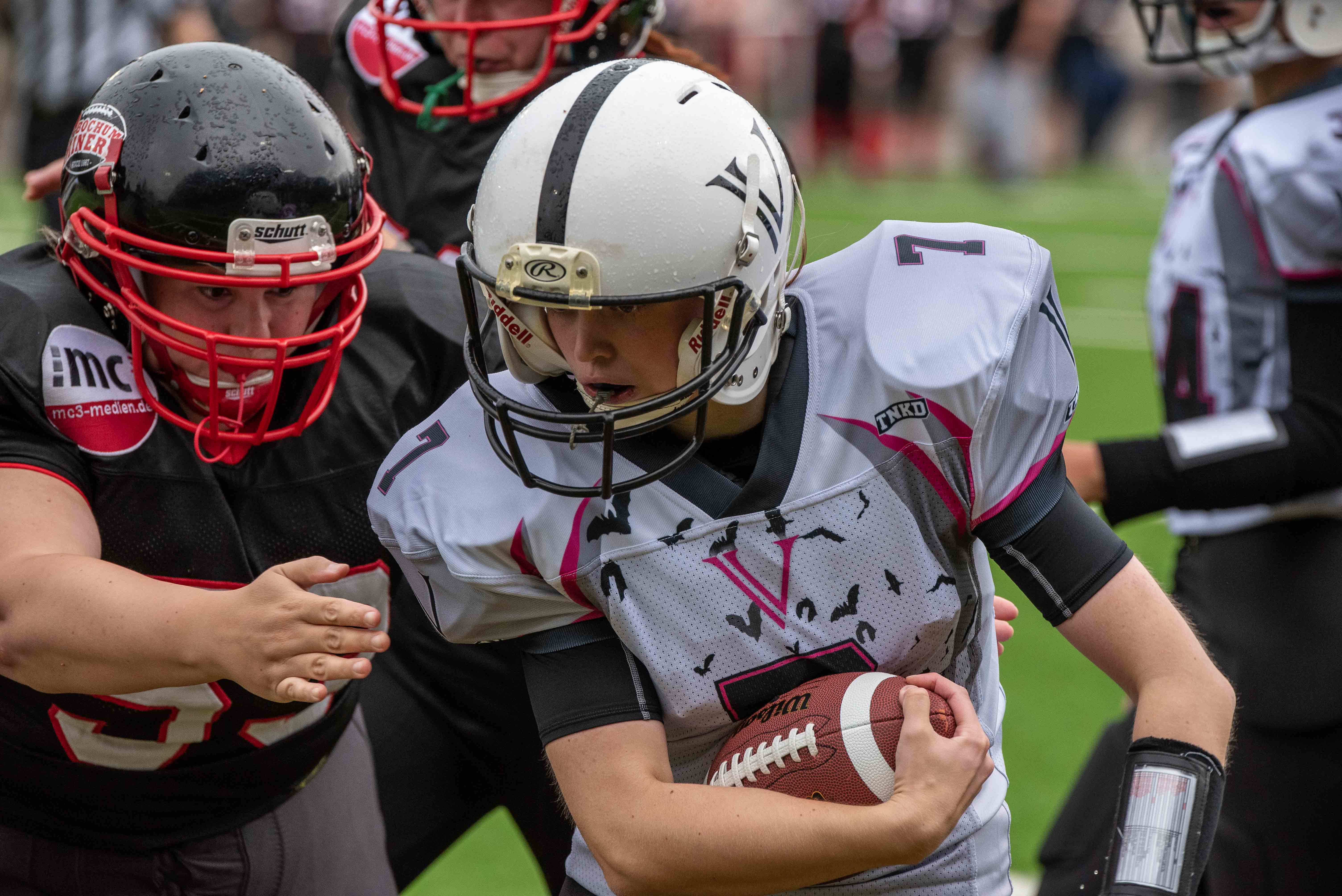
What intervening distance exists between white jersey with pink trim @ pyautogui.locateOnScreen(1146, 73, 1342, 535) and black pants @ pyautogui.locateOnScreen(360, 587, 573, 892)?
4.45 feet

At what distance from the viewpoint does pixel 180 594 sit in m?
1.86

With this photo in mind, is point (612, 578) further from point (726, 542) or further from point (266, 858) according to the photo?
point (266, 858)

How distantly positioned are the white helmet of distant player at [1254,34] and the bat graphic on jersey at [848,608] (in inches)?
73.6

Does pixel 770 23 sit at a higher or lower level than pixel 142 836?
lower

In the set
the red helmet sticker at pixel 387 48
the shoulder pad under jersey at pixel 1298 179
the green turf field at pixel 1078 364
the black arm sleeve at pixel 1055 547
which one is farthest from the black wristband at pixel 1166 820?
the red helmet sticker at pixel 387 48

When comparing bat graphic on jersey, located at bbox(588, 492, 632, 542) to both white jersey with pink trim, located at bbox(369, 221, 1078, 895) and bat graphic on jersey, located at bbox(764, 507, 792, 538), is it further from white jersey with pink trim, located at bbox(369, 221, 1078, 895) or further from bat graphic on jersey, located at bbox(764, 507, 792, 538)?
bat graphic on jersey, located at bbox(764, 507, 792, 538)

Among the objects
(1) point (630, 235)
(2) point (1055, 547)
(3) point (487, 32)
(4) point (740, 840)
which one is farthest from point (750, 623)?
(3) point (487, 32)

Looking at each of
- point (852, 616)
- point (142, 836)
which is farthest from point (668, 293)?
point (142, 836)

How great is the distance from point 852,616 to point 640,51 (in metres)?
1.57

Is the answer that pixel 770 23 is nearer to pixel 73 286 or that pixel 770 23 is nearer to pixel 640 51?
pixel 640 51

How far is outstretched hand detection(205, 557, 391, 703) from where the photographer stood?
171 cm

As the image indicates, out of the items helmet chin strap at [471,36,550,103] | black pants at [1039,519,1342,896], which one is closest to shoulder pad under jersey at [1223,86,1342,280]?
black pants at [1039,519,1342,896]

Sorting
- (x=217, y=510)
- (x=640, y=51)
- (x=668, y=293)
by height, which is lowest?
(x=217, y=510)

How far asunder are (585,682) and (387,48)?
69.4 inches
